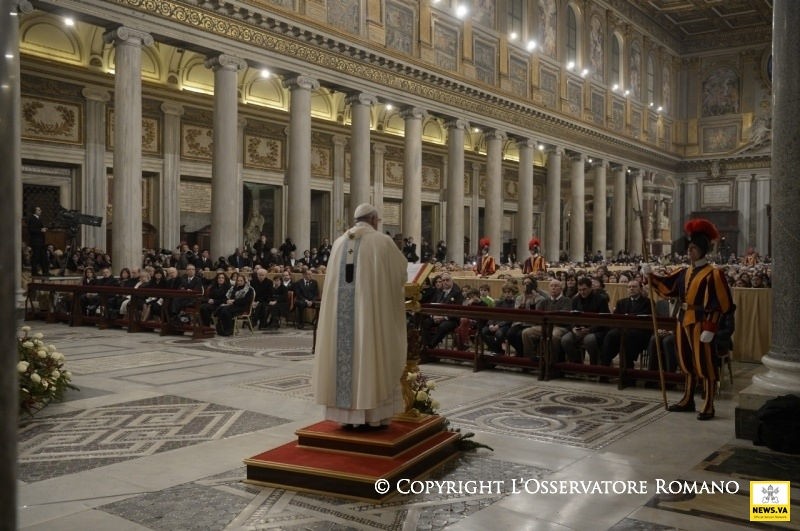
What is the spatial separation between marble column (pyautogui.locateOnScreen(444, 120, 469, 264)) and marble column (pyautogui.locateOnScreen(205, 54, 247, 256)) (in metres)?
9.77

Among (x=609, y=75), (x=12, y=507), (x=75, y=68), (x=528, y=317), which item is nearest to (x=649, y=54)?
(x=609, y=75)

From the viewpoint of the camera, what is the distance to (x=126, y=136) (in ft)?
50.2

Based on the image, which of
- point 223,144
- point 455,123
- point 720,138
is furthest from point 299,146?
point 720,138

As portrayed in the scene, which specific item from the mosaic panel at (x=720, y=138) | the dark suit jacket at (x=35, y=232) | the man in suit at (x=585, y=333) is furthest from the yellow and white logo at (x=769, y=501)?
the mosaic panel at (x=720, y=138)

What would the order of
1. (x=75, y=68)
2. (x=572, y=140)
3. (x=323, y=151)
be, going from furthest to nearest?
(x=572, y=140) → (x=323, y=151) → (x=75, y=68)

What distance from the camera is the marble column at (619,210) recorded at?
3778 centimetres

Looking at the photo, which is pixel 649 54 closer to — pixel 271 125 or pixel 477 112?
pixel 477 112

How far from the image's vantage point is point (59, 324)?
567 inches

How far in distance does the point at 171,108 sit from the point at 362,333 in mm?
19806

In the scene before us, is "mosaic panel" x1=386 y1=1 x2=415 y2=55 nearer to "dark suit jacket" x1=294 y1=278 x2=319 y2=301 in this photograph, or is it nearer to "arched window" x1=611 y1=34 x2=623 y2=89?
"dark suit jacket" x1=294 y1=278 x2=319 y2=301

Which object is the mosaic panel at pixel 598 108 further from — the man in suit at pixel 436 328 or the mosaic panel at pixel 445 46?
the man in suit at pixel 436 328

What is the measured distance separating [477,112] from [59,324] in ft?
57.2

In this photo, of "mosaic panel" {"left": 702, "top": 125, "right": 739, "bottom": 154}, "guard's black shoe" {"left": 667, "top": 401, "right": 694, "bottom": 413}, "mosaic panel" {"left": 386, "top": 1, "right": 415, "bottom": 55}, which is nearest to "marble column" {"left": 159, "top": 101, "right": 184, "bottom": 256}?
"mosaic panel" {"left": 386, "top": 1, "right": 415, "bottom": 55}

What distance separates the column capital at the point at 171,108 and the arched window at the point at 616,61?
24.1 m
